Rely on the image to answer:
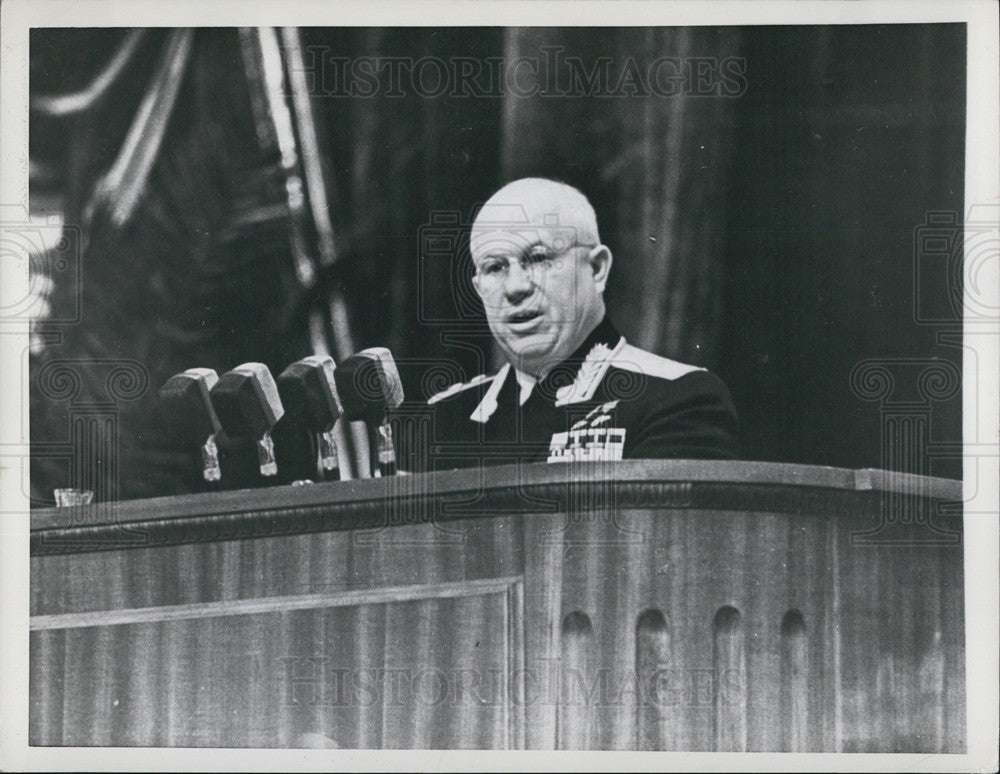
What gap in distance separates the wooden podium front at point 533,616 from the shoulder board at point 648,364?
29 cm

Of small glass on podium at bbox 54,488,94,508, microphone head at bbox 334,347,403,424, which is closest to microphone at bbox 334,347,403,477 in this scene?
microphone head at bbox 334,347,403,424

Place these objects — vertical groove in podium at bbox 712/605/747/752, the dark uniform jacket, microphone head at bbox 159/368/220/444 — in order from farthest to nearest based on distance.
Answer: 1. microphone head at bbox 159/368/220/444
2. the dark uniform jacket
3. vertical groove in podium at bbox 712/605/747/752

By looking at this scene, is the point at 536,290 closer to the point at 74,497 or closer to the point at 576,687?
the point at 576,687

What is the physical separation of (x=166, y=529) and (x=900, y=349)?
85.0 inches

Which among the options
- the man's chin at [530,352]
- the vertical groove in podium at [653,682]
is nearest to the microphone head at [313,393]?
the man's chin at [530,352]

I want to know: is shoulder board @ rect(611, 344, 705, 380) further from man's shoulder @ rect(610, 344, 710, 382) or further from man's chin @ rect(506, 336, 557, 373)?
man's chin @ rect(506, 336, 557, 373)

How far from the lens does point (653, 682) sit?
290cm

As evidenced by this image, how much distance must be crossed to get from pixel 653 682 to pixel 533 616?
1.23 ft

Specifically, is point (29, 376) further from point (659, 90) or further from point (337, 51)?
point (659, 90)

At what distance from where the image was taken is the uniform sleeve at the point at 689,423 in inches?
117

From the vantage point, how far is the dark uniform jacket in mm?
2996

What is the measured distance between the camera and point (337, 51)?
10.2ft

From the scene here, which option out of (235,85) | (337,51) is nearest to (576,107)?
(337,51)

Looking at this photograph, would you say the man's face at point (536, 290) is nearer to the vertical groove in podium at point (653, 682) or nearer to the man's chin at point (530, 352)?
the man's chin at point (530, 352)
